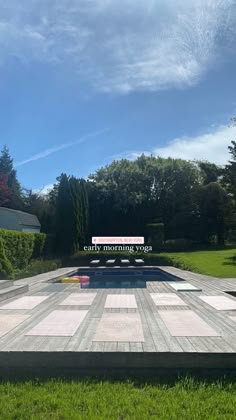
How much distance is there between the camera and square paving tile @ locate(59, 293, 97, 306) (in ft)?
24.9

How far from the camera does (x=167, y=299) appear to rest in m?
8.12

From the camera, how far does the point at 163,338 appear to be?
4.57 m

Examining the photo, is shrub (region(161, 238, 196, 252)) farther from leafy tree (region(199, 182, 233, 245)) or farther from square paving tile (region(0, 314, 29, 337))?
square paving tile (region(0, 314, 29, 337))

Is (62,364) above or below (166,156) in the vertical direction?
below

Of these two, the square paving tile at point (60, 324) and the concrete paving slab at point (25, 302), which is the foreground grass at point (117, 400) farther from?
the concrete paving slab at point (25, 302)

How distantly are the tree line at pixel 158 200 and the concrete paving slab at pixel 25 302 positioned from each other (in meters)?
15.3

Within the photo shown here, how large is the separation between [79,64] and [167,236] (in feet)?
70.5

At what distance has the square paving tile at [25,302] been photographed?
7.20m

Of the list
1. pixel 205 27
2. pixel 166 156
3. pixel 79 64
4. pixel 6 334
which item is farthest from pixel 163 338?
pixel 166 156

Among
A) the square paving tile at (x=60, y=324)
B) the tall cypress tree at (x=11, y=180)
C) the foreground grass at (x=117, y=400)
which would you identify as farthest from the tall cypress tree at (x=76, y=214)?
the foreground grass at (x=117, y=400)

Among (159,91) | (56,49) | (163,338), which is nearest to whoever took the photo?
(163,338)

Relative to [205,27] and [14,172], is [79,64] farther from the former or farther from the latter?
[14,172]

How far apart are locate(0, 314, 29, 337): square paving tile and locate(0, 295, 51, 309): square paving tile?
0.92m

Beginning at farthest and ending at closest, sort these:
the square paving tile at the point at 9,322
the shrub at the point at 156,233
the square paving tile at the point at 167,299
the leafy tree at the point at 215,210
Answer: the leafy tree at the point at 215,210 < the shrub at the point at 156,233 < the square paving tile at the point at 167,299 < the square paving tile at the point at 9,322
